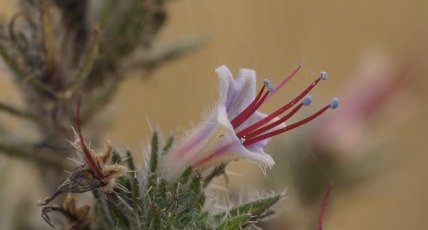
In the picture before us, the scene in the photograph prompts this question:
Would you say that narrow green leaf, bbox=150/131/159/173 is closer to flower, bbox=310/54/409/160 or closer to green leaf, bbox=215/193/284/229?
Result: green leaf, bbox=215/193/284/229

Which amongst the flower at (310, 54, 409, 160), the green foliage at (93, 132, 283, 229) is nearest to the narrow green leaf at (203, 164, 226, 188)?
the green foliage at (93, 132, 283, 229)

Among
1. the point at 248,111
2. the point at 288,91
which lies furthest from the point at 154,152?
the point at 288,91

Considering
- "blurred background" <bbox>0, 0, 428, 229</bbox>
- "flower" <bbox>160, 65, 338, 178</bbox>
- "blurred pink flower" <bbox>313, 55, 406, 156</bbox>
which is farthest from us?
"blurred pink flower" <bbox>313, 55, 406, 156</bbox>

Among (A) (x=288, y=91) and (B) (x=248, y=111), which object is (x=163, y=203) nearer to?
(B) (x=248, y=111)

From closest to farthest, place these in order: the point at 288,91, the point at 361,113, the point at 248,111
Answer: the point at 248,111 < the point at 361,113 < the point at 288,91

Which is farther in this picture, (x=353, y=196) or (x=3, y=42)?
(x=353, y=196)

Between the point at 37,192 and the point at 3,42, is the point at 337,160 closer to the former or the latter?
the point at 37,192

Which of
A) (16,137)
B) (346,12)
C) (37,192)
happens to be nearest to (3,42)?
(16,137)
